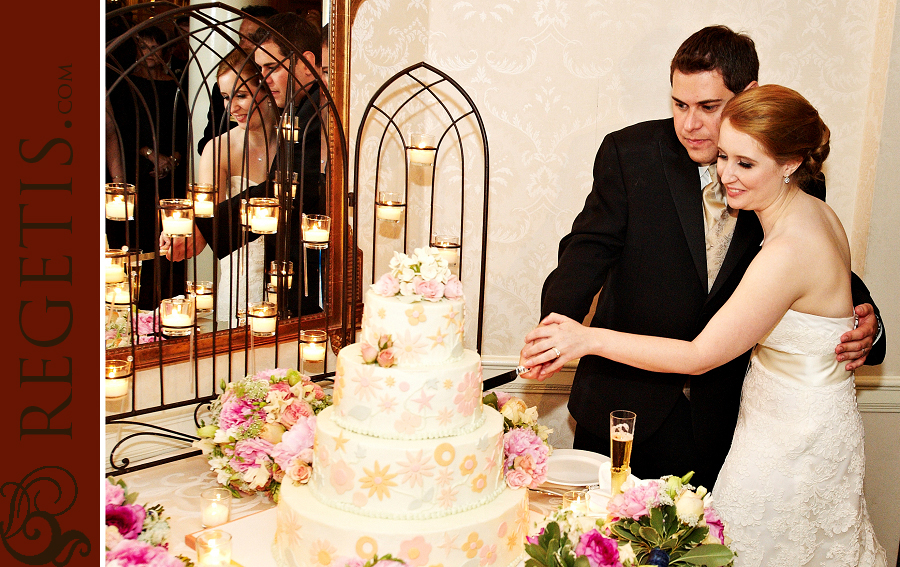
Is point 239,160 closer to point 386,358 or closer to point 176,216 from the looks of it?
point 176,216

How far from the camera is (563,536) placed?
5.84 ft

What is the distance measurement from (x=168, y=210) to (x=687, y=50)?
1.85 meters

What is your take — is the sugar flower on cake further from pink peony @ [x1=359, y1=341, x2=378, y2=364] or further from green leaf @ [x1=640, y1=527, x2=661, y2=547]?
green leaf @ [x1=640, y1=527, x2=661, y2=547]

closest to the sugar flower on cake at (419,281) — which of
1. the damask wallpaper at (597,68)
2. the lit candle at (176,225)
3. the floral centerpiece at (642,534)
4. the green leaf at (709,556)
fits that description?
the floral centerpiece at (642,534)

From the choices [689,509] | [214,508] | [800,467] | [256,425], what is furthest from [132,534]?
Answer: [800,467]

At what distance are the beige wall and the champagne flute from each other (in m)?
1.91

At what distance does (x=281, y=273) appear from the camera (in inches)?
124

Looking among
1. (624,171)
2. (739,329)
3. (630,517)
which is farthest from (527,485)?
(624,171)

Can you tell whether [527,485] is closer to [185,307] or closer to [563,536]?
[563,536]

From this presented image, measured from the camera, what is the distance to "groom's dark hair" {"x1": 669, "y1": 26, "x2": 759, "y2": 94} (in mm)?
2580

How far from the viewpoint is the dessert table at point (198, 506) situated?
7.08 feet

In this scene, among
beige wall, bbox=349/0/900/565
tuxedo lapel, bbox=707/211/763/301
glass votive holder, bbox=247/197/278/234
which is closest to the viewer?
tuxedo lapel, bbox=707/211/763/301

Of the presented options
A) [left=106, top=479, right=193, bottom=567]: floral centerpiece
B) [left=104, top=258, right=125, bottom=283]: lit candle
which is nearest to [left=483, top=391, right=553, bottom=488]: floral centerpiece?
[left=106, top=479, right=193, bottom=567]: floral centerpiece

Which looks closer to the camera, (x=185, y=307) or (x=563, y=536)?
(x=563, y=536)
